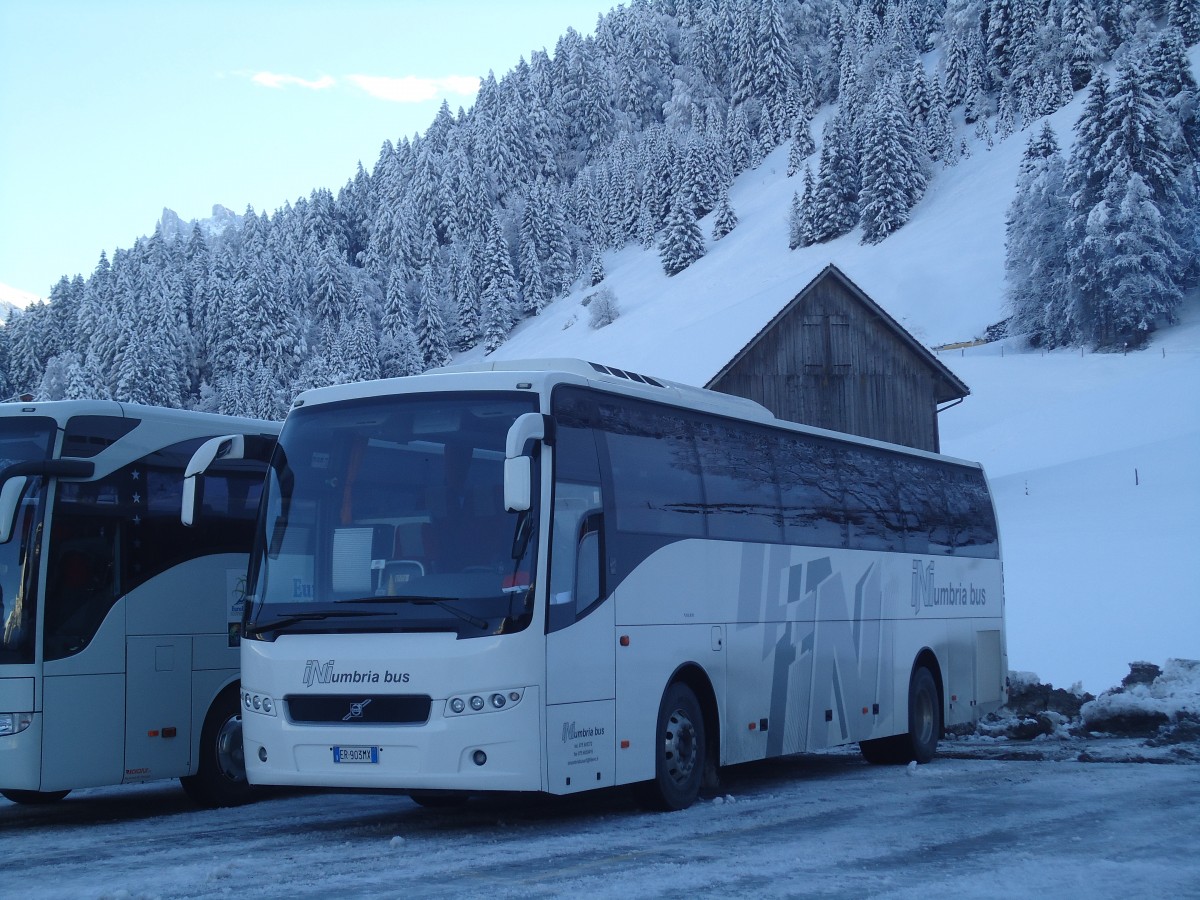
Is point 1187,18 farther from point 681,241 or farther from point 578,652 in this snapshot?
point 578,652

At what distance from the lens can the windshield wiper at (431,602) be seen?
8430 millimetres

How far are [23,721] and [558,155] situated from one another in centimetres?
15994

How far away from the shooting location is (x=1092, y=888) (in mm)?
6789

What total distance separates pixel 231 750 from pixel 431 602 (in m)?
3.91

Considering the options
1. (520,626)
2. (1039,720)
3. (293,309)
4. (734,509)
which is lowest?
(1039,720)

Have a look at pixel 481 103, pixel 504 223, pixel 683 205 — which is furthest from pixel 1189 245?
pixel 481 103

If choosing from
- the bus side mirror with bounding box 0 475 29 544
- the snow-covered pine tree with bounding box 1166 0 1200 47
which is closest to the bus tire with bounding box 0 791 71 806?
the bus side mirror with bounding box 0 475 29 544

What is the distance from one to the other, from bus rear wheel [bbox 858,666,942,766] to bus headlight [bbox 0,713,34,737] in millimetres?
8697

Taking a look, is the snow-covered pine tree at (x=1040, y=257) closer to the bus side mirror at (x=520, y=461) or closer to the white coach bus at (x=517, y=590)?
the white coach bus at (x=517, y=590)

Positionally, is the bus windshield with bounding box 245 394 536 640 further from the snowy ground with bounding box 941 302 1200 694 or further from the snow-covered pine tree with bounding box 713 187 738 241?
the snow-covered pine tree with bounding box 713 187 738 241

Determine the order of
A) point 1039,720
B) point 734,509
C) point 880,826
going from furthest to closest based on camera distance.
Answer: point 1039,720 → point 734,509 → point 880,826

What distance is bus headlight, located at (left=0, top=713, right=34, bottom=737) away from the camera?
376 inches

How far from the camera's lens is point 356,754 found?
28.0 feet

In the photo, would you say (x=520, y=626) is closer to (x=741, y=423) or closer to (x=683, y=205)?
(x=741, y=423)
